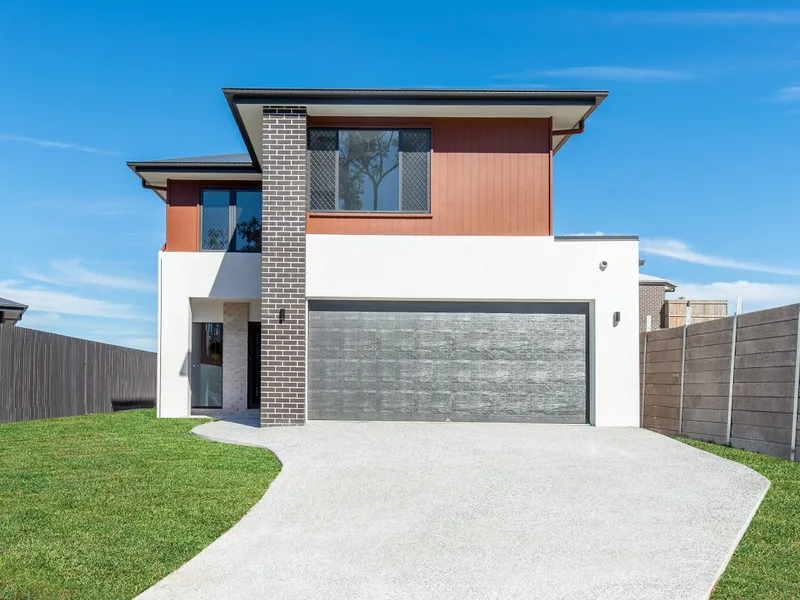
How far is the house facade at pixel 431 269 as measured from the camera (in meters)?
13.6

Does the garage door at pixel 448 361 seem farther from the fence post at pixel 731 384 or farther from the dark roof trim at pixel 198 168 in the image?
the dark roof trim at pixel 198 168

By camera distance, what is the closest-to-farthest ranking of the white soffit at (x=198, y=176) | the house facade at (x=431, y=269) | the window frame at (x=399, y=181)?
the house facade at (x=431, y=269) < the window frame at (x=399, y=181) < the white soffit at (x=198, y=176)

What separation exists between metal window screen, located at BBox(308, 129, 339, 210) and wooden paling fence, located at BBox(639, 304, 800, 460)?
654 centimetres

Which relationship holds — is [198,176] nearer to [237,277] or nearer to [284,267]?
[237,277]

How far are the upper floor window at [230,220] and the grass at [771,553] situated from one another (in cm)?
1247

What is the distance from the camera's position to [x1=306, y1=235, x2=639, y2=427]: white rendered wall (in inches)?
546

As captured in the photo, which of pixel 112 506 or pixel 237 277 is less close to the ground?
pixel 237 277

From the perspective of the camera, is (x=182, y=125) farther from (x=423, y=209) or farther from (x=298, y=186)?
Result: (x=423, y=209)

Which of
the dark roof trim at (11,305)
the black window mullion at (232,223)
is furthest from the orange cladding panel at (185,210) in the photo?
the dark roof trim at (11,305)

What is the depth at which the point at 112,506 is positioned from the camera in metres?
7.52

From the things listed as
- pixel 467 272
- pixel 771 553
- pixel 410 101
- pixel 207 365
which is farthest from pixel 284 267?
pixel 771 553

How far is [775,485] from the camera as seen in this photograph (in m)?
8.42

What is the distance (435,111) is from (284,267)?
13.0 ft

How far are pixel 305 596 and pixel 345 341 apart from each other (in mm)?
8759
